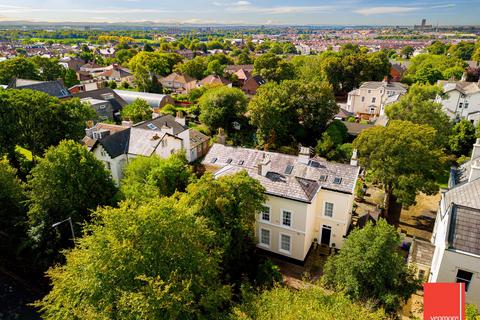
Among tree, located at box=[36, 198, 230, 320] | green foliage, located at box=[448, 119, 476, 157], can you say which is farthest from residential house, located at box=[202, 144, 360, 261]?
green foliage, located at box=[448, 119, 476, 157]

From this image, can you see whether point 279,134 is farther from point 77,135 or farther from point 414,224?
point 77,135

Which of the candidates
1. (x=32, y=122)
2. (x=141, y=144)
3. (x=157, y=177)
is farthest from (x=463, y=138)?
(x=32, y=122)

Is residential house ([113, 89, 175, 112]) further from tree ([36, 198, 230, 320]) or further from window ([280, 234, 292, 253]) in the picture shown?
tree ([36, 198, 230, 320])

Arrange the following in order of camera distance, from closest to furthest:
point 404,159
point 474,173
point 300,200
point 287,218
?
1. point 474,173
2. point 300,200
3. point 287,218
4. point 404,159

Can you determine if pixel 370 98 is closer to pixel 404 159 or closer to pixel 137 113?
pixel 404 159

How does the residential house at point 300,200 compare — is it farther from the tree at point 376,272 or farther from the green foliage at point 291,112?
the green foliage at point 291,112

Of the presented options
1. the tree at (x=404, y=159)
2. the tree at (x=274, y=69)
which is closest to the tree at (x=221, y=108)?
the tree at (x=404, y=159)
